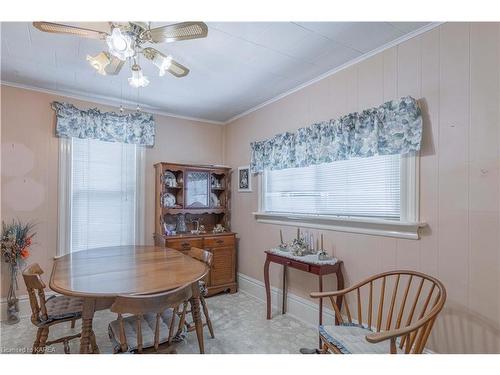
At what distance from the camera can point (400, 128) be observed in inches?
81.0

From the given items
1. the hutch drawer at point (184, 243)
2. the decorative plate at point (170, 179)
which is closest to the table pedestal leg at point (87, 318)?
the hutch drawer at point (184, 243)

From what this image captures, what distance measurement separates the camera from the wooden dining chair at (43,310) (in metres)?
1.80

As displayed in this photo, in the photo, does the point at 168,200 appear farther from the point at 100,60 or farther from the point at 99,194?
the point at 100,60

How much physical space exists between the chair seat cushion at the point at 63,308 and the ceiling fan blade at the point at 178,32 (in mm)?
1906

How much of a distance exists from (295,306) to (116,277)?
6.18 ft

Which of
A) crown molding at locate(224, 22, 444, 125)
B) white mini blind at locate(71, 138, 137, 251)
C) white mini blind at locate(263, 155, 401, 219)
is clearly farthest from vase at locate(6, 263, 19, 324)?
crown molding at locate(224, 22, 444, 125)

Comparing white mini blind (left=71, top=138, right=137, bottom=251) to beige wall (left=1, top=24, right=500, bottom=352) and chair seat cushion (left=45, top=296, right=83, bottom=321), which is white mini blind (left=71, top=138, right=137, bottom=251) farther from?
chair seat cushion (left=45, top=296, right=83, bottom=321)

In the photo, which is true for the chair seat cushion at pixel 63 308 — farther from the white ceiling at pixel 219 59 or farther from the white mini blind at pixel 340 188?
the white mini blind at pixel 340 188

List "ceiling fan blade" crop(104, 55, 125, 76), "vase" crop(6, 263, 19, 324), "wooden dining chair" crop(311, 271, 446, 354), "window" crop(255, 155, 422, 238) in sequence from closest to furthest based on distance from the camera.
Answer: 1. "wooden dining chair" crop(311, 271, 446, 354)
2. "ceiling fan blade" crop(104, 55, 125, 76)
3. "window" crop(255, 155, 422, 238)
4. "vase" crop(6, 263, 19, 324)

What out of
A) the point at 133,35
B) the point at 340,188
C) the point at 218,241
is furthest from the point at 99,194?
the point at 340,188

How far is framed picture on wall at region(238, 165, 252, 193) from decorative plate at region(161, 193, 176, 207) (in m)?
0.93

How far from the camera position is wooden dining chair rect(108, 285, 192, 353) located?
57.8 inches

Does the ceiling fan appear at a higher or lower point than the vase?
higher
